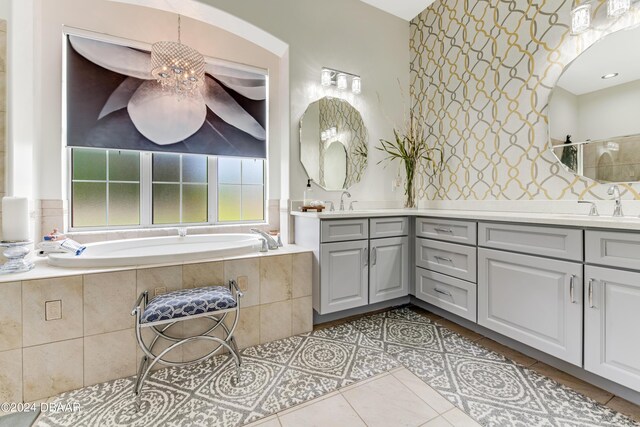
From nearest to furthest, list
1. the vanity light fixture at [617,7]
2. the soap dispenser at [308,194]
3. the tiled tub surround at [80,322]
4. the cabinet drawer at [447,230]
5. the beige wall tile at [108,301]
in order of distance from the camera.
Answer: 1. the tiled tub surround at [80,322]
2. the beige wall tile at [108,301]
3. the vanity light fixture at [617,7]
4. the cabinet drawer at [447,230]
5. the soap dispenser at [308,194]

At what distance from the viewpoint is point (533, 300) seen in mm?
1683

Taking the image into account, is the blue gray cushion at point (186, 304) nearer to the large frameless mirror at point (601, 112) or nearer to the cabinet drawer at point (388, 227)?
the cabinet drawer at point (388, 227)

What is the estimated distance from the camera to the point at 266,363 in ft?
5.83

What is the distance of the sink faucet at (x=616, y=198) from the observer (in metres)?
1.71

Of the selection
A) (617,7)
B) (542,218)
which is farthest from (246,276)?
(617,7)

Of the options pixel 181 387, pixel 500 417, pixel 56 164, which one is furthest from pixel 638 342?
pixel 56 164

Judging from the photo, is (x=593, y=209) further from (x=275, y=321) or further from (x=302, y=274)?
(x=275, y=321)

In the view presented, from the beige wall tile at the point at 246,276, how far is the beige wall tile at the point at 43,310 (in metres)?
0.79

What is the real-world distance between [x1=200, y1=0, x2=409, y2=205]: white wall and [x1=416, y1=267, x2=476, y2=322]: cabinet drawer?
3.32ft

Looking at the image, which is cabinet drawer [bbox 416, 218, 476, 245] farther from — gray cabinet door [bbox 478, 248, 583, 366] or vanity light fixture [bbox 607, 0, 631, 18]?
vanity light fixture [bbox 607, 0, 631, 18]

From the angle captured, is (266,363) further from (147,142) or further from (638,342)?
(147,142)

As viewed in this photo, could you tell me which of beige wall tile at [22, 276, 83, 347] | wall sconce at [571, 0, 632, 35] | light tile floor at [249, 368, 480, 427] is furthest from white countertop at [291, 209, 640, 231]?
beige wall tile at [22, 276, 83, 347]

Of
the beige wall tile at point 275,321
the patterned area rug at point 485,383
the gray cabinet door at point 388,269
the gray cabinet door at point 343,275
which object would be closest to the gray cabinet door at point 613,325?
the patterned area rug at point 485,383

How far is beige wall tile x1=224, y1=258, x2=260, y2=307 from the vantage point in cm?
193
